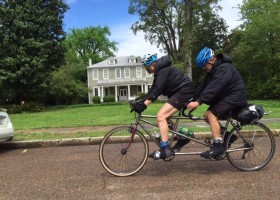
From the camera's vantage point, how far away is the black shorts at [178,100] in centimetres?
545

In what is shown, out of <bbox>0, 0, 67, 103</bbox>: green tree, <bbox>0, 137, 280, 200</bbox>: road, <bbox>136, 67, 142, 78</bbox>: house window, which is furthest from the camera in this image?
<bbox>136, 67, 142, 78</bbox>: house window

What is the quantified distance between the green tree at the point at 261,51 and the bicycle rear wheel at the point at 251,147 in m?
30.1

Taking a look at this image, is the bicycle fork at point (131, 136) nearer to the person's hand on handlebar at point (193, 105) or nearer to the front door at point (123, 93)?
the person's hand on handlebar at point (193, 105)

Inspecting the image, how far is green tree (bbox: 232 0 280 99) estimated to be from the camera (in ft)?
120

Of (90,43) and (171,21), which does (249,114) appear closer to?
(171,21)

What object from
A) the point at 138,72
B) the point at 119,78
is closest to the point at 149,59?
the point at 138,72

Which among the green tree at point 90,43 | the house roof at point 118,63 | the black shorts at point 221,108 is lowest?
the black shorts at point 221,108

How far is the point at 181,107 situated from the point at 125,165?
1279 millimetres

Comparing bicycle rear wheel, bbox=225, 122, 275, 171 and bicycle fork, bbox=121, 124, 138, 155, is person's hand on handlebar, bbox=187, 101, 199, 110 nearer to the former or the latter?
bicycle rear wheel, bbox=225, 122, 275, 171

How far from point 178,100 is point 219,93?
625 millimetres

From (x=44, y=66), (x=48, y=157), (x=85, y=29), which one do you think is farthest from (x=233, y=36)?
(x=48, y=157)

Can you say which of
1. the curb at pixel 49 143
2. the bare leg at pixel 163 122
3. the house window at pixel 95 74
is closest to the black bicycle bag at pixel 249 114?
the bare leg at pixel 163 122

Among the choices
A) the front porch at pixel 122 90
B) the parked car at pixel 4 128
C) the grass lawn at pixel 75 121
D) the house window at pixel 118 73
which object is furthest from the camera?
the house window at pixel 118 73

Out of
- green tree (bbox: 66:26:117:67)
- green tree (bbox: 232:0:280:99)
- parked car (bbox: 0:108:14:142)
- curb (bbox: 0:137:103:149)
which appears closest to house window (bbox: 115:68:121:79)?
green tree (bbox: 66:26:117:67)
